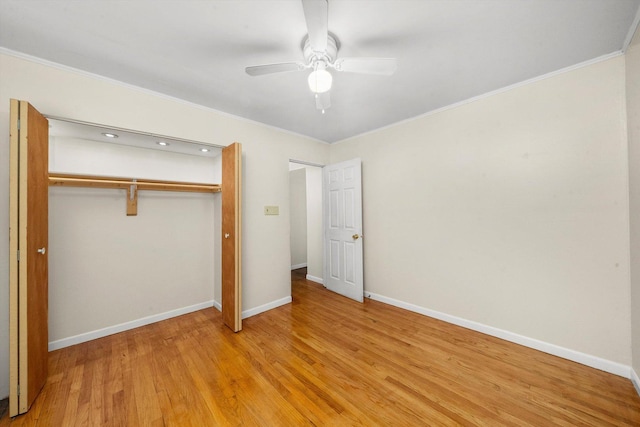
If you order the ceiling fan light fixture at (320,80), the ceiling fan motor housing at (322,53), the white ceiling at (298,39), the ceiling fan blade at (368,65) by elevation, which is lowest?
the ceiling fan light fixture at (320,80)

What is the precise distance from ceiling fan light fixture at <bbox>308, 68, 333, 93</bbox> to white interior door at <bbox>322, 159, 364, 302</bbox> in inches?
74.9

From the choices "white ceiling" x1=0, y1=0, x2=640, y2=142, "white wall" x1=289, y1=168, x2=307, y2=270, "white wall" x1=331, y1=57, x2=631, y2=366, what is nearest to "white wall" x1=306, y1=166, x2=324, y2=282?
"white wall" x1=289, y1=168, x2=307, y2=270

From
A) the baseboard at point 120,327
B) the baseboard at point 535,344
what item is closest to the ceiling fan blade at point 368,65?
the baseboard at point 535,344

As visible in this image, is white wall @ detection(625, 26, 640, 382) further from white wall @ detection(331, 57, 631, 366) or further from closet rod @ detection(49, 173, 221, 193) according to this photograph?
closet rod @ detection(49, 173, 221, 193)

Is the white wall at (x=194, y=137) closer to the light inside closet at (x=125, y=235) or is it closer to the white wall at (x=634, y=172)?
the light inside closet at (x=125, y=235)

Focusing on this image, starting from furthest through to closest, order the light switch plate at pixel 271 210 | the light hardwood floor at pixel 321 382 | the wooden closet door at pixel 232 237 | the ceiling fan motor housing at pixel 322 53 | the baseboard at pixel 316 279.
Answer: the baseboard at pixel 316 279, the light switch plate at pixel 271 210, the wooden closet door at pixel 232 237, the ceiling fan motor housing at pixel 322 53, the light hardwood floor at pixel 321 382

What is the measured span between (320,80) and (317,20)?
0.40 metres

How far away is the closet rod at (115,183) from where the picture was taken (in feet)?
7.10

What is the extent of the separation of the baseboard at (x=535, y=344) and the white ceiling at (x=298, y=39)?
2425 mm

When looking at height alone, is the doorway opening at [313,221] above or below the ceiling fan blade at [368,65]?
below

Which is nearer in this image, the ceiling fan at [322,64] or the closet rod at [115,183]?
the ceiling fan at [322,64]

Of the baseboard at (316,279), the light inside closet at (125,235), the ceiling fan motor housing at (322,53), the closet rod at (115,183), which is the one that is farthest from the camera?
the baseboard at (316,279)

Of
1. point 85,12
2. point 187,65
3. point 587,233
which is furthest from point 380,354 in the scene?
point 85,12

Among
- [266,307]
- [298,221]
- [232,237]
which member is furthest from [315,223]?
[232,237]
